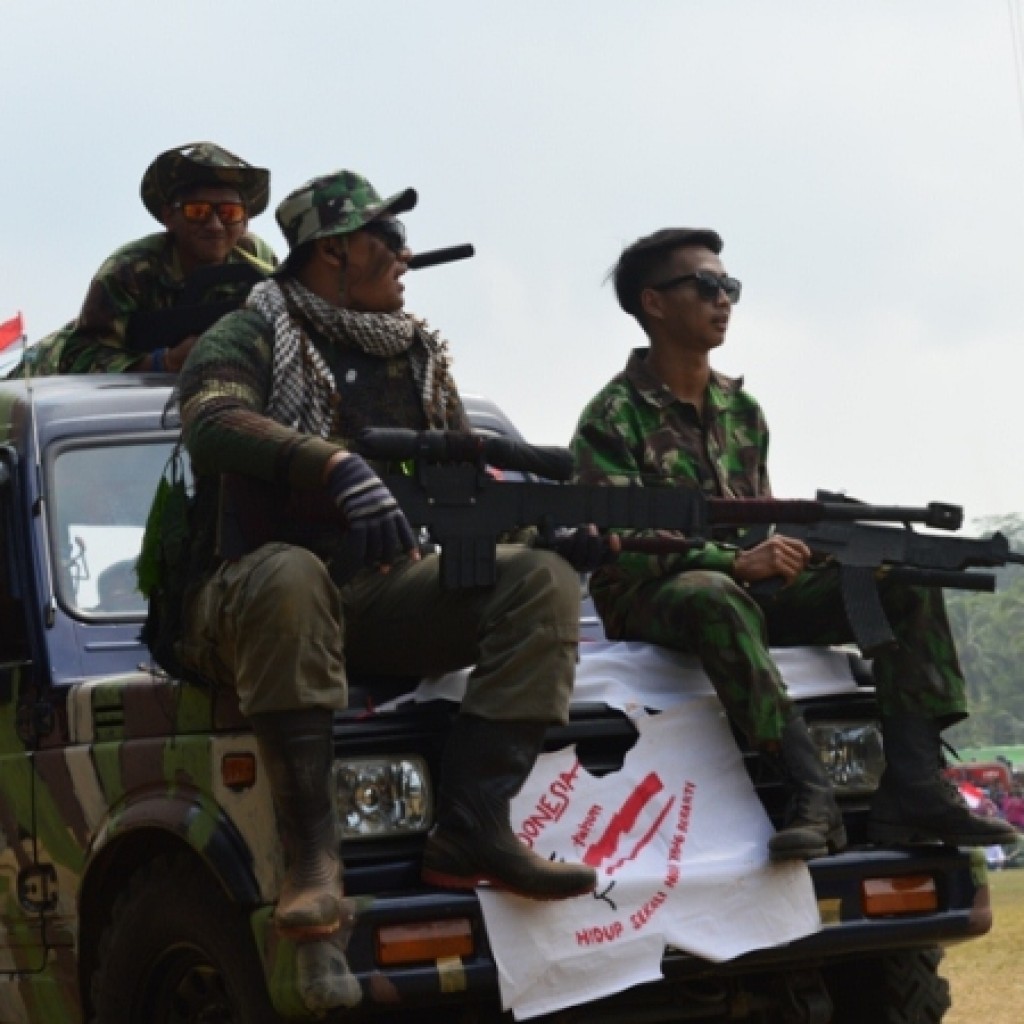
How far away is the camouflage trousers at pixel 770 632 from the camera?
660 centimetres

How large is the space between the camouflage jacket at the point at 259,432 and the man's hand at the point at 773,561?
0.86 metres

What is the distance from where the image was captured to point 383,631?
6453mm

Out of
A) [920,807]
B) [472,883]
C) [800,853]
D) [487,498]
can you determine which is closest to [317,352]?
[487,498]

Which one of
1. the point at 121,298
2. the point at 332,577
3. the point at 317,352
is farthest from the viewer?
the point at 121,298

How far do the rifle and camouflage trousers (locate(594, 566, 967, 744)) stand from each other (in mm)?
72

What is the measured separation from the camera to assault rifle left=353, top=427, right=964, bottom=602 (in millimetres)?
6238

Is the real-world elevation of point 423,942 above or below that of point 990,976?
above

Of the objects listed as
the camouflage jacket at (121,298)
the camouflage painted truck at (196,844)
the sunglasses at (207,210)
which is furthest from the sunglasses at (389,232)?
the sunglasses at (207,210)

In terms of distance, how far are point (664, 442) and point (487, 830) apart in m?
1.63

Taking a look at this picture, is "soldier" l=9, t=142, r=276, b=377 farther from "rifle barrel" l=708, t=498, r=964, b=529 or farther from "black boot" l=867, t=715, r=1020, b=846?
"black boot" l=867, t=715, r=1020, b=846

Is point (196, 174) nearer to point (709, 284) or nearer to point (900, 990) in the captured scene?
point (709, 284)

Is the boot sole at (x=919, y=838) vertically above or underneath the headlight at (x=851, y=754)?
underneath

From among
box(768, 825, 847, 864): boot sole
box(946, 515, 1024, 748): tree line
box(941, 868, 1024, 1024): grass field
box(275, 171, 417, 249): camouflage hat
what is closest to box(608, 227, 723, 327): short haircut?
box(275, 171, 417, 249): camouflage hat

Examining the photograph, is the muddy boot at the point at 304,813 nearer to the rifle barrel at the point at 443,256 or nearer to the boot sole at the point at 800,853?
the boot sole at the point at 800,853
